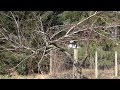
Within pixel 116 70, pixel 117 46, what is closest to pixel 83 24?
pixel 117 46

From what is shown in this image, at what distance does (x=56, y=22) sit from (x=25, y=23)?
2607 millimetres

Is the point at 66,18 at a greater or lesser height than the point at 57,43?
greater

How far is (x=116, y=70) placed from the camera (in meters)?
9.01

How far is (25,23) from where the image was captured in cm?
866

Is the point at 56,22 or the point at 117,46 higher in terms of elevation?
the point at 56,22

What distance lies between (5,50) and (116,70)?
12.8 ft
